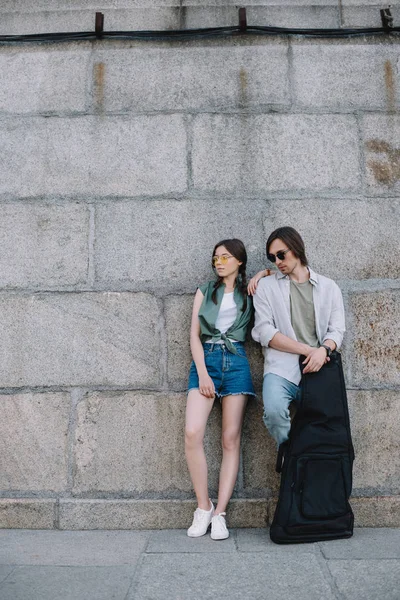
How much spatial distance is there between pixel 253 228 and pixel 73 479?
2206 mm

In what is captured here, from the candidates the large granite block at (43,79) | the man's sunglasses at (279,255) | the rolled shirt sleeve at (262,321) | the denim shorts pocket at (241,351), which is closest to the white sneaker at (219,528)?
the denim shorts pocket at (241,351)

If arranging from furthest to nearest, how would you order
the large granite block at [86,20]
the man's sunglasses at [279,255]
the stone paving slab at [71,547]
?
the large granite block at [86,20] → the man's sunglasses at [279,255] → the stone paving slab at [71,547]

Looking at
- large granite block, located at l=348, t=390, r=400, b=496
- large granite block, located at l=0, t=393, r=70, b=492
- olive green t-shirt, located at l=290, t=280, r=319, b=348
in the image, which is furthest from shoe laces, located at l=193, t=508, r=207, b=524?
olive green t-shirt, located at l=290, t=280, r=319, b=348

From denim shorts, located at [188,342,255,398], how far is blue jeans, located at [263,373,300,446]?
173 millimetres

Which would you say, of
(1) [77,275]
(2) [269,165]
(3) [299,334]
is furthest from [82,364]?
(2) [269,165]

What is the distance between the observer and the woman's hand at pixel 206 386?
140 inches

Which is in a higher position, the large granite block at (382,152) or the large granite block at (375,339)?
the large granite block at (382,152)

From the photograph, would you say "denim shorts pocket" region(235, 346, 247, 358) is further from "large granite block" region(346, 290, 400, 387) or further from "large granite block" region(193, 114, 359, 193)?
"large granite block" region(193, 114, 359, 193)

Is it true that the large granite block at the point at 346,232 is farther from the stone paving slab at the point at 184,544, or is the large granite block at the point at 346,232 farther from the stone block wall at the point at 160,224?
the stone paving slab at the point at 184,544

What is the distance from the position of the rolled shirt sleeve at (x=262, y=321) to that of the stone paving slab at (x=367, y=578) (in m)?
1.36

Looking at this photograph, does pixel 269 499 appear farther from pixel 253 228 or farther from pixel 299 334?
pixel 253 228

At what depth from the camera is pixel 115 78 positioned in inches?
168

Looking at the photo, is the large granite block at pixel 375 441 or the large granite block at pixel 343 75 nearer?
the large granite block at pixel 375 441

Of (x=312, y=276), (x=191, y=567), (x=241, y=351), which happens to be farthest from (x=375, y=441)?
(x=191, y=567)
